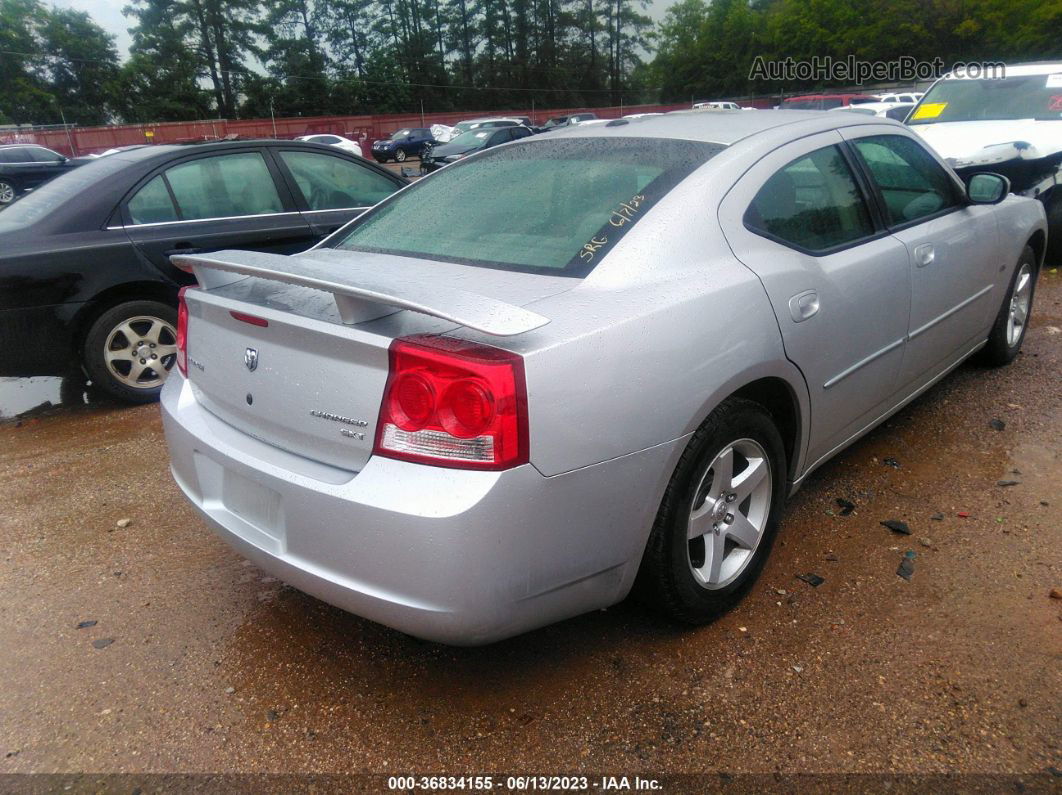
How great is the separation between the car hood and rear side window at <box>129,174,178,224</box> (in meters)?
5.78

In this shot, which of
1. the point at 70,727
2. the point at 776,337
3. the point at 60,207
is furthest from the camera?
the point at 60,207

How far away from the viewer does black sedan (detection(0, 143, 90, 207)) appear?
70.8 feet

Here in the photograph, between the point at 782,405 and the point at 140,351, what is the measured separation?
3.92 meters

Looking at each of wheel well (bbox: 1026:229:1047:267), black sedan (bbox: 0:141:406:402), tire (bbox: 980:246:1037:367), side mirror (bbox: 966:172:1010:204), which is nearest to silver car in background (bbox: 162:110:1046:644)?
side mirror (bbox: 966:172:1010:204)

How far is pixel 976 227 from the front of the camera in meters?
3.84

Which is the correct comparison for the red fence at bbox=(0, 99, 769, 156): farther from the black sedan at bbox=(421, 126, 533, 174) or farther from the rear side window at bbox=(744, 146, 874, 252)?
the rear side window at bbox=(744, 146, 874, 252)

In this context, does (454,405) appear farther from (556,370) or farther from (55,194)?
(55,194)

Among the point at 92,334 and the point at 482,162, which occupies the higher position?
the point at 482,162

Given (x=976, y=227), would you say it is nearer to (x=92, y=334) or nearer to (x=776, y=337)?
(x=776, y=337)

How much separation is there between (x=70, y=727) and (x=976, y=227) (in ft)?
13.5

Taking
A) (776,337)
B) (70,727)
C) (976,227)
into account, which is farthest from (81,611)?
(976,227)

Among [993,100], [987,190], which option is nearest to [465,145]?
[993,100]

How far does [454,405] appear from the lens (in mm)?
1888

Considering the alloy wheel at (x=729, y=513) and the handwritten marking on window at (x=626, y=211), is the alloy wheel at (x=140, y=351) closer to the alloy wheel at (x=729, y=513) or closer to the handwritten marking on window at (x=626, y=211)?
the handwritten marking on window at (x=626, y=211)
